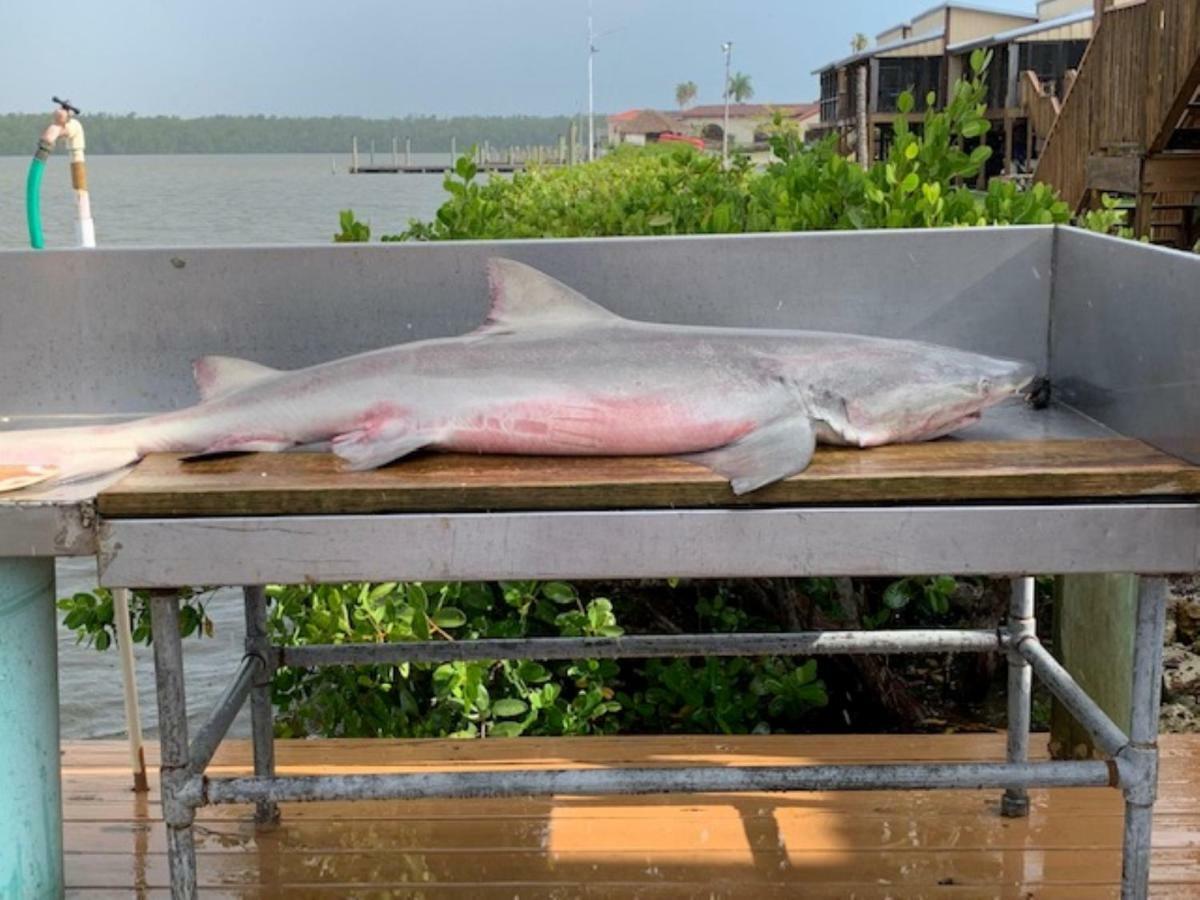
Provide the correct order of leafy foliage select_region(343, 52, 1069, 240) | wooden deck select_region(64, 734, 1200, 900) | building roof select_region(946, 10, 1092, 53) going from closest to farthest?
1. wooden deck select_region(64, 734, 1200, 900)
2. leafy foliage select_region(343, 52, 1069, 240)
3. building roof select_region(946, 10, 1092, 53)

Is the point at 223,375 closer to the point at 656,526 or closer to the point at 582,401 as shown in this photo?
the point at 582,401

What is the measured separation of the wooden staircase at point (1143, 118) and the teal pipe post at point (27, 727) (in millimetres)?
10092

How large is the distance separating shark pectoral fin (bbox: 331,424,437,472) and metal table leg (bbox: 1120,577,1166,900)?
125 cm

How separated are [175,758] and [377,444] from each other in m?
0.62

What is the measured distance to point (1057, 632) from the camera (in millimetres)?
4145

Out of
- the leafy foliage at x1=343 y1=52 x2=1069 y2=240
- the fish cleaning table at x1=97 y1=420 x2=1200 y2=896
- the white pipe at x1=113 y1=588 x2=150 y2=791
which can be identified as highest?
the leafy foliage at x1=343 y1=52 x2=1069 y2=240

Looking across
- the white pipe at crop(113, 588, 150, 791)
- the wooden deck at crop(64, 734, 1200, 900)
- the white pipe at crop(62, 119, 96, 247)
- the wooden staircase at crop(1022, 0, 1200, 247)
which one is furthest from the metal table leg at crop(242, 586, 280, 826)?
the wooden staircase at crop(1022, 0, 1200, 247)

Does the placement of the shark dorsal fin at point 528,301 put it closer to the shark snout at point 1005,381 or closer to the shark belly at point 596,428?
the shark belly at point 596,428

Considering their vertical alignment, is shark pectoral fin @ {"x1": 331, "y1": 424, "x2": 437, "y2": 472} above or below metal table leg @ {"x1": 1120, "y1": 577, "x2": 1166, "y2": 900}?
above

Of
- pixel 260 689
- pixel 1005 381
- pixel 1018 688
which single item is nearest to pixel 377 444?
pixel 260 689

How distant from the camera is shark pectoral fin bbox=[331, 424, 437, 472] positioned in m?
2.57

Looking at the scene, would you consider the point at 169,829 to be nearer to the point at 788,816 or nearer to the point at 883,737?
the point at 788,816

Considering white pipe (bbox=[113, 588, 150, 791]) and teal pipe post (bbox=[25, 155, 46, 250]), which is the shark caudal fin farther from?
teal pipe post (bbox=[25, 155, 46, 250])

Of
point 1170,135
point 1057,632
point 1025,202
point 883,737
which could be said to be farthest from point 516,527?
point 1170,135
